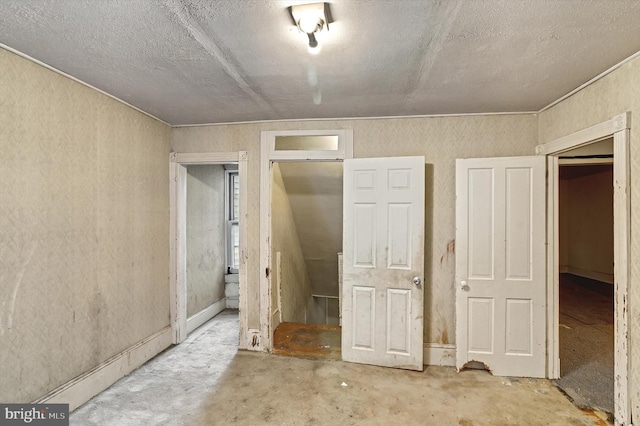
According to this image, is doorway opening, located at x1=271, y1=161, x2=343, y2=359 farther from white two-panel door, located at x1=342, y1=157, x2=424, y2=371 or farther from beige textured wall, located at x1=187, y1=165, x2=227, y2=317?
beige textured wall, located at x1=187, y1=165, x2=227, y2=317

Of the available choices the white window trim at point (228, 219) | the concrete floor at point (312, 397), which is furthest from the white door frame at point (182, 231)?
the white window trim at point (228, 219)

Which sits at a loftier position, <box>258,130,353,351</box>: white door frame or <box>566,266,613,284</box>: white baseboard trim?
<box>258,130,353,351</box>: white door frame

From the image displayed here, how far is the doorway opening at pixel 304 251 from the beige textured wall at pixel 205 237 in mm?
1131

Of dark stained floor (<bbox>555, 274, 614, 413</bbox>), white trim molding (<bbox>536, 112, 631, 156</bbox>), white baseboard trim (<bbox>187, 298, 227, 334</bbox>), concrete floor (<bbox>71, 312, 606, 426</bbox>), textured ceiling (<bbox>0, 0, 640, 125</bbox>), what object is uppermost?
textured ceiling (<bbox>0, 0, 640, 125</bbox>)

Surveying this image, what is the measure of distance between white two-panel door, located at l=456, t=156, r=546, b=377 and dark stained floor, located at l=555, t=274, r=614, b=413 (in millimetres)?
316

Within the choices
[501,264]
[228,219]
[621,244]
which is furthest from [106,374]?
[621,244]

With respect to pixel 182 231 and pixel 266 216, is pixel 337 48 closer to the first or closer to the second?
pixel 266 216

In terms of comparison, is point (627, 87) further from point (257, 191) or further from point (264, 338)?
point (264, 338)

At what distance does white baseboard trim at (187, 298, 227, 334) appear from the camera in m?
3.81

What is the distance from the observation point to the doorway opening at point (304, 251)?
351 cm

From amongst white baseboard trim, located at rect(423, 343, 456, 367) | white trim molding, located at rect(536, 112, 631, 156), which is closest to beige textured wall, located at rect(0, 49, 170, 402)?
white baseboard trim, located at rect(423, 343, 456, 367)

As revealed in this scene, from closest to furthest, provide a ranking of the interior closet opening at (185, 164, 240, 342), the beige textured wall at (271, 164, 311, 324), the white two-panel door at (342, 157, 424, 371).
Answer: the white two-panel door at (342, 157, 424, 371) < the beige textured wall at (271, 164, 311, 324) < the interior closet opening at (185, 164, 240, 342)

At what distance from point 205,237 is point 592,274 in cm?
796

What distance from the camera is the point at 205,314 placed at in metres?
4.16
